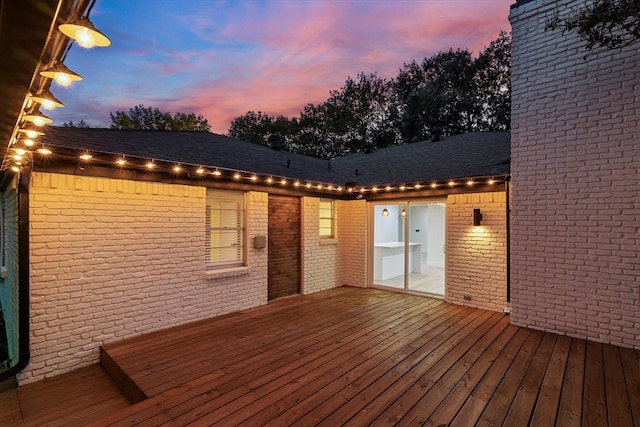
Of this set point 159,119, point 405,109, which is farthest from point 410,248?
point 159,119

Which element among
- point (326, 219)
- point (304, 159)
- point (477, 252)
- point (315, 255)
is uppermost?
point (304, 159)

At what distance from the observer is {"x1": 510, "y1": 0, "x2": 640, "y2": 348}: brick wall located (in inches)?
160

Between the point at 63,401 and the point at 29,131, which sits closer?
the point at 29,131

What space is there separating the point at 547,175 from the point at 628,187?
90cm

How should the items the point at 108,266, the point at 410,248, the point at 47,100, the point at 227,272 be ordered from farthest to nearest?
the point at 410,248, the point at 227,272, the point at 108,266, the point at 47,100

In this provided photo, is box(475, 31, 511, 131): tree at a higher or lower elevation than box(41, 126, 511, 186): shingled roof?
higher

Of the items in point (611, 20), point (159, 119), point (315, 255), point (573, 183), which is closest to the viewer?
point (611, 20)

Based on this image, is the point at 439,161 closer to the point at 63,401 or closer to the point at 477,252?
the point at 477,252

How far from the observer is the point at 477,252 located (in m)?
5.90

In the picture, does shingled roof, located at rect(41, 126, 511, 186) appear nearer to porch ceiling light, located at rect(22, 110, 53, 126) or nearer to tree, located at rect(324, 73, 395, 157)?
porch ceiling light, located at rect(22, 110, 53, 126)

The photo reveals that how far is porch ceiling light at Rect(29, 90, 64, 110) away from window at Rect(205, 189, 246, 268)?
135 inches

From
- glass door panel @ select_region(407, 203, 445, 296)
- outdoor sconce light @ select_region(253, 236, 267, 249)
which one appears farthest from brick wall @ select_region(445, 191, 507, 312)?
outdoor sconce light @ select_region(253, 236, 267, 249)

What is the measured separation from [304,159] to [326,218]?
93.1 inches

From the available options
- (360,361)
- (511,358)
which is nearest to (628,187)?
(511,358)
